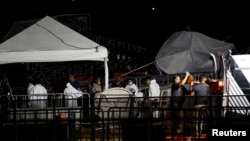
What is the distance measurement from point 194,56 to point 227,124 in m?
16.6

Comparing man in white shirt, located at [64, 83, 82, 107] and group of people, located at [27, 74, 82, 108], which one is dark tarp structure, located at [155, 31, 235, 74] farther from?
man in white shirt, located at [64, 83, 82, 107]

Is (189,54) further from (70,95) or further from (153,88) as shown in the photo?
(70,95)

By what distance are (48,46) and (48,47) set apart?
87mm

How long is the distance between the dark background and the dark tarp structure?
1289cm

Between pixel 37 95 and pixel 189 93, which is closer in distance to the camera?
pixel 37 95

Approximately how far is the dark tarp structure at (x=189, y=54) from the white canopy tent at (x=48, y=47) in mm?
8134

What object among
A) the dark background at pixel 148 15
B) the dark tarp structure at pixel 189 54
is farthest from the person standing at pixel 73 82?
the dark background at pixel 148 15

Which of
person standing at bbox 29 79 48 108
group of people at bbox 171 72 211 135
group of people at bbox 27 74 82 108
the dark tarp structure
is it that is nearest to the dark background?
the dark tarp structure

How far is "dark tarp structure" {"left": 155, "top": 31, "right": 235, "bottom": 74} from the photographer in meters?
26.5

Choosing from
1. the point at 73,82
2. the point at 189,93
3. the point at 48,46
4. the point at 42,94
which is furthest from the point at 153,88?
the point at 42,94

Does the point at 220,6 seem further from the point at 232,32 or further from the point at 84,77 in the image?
the point at 84,77

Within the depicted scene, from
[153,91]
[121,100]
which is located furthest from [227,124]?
[153,91]

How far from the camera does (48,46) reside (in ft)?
62.0

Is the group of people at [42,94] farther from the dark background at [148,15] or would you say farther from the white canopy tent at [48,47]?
the dark background at [148,15]
